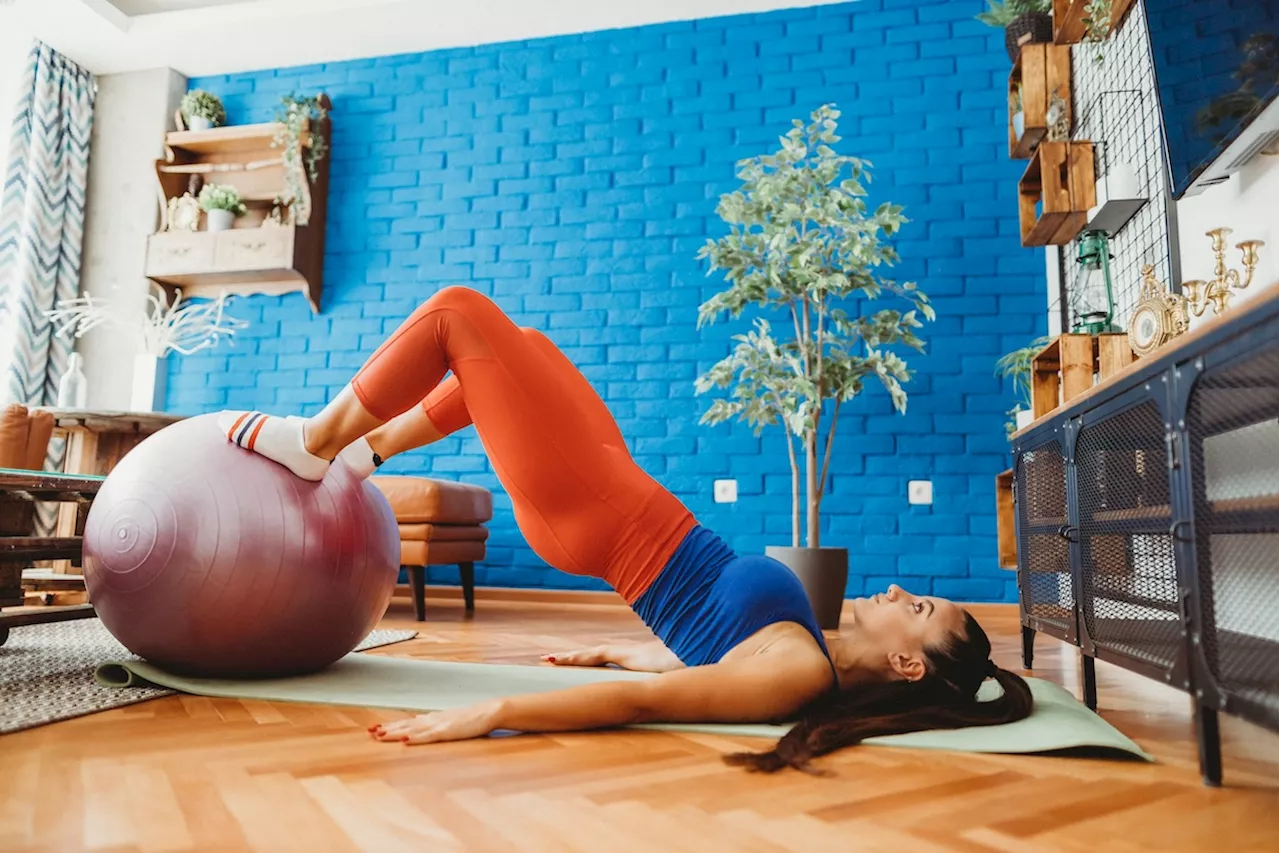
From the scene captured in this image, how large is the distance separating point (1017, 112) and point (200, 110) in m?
4.59

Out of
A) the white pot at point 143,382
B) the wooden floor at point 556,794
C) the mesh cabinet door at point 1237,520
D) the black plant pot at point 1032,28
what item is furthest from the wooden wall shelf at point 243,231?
the mesh cabinet door at point 1237,520

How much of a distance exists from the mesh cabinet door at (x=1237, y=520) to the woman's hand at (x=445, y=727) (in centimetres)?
112

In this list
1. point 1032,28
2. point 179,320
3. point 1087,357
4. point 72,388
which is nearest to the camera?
point 1087,357

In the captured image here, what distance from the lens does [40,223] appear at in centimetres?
526

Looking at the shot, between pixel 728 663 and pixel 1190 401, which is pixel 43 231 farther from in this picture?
pixel 1190 401

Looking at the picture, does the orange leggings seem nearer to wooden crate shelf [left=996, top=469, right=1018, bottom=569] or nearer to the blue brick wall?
wooden crate shelf [left=996, top=469, right=1018, bottom=569]

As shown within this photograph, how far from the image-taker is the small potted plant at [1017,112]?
12.0 feet

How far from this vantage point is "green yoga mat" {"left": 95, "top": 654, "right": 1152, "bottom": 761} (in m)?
1.61

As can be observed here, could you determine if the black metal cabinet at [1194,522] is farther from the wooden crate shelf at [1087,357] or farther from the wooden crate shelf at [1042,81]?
the wooden crate shelf at [1042,81]

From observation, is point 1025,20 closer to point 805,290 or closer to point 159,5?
point 805,290

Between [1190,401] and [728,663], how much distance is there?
87cm

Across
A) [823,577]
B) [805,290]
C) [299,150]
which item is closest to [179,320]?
[299,150]

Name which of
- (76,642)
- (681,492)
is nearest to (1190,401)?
(76,642)

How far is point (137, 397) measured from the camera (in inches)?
172
